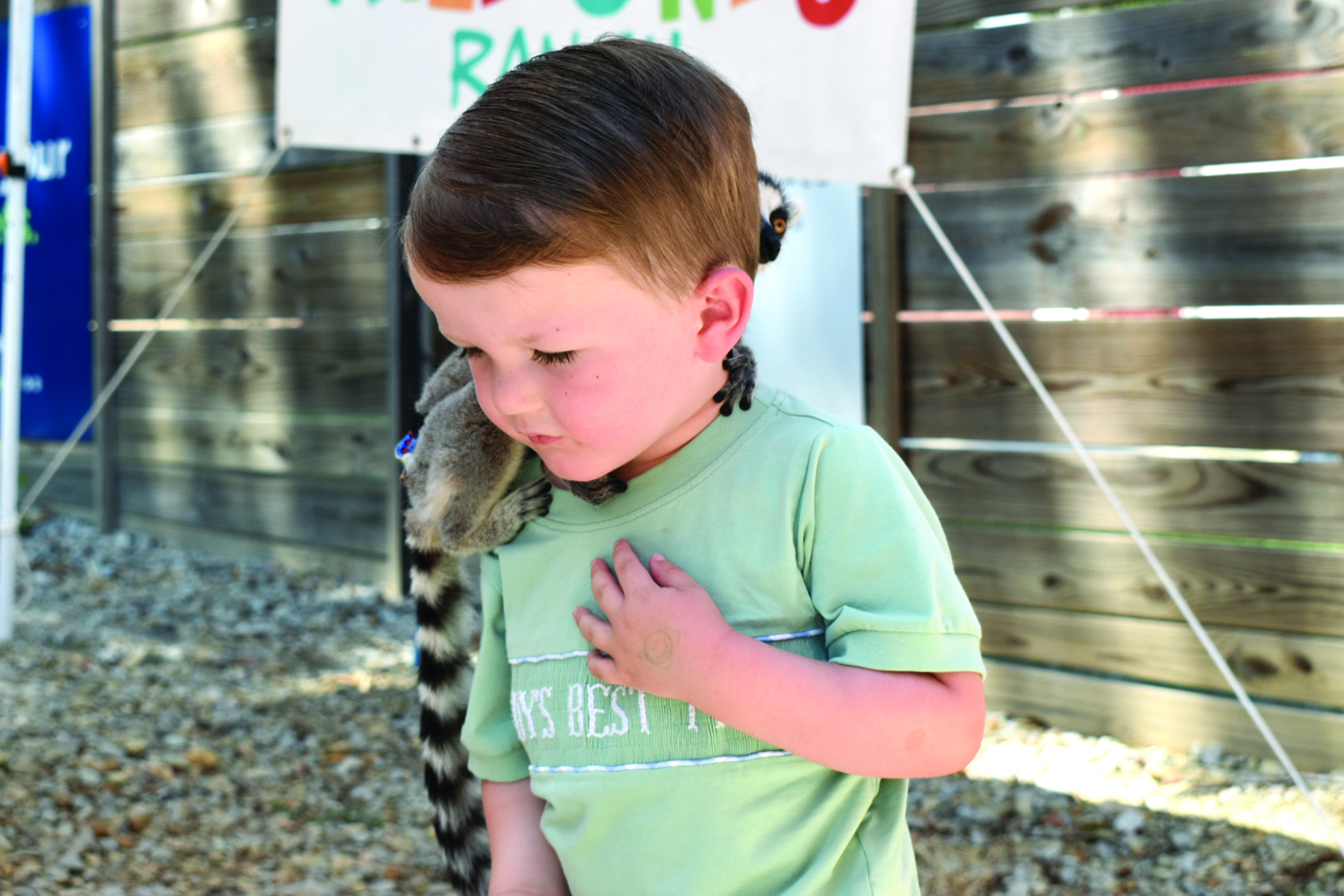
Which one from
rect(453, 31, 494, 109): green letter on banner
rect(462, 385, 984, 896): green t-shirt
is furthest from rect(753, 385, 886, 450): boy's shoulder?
rect(453, 31, 494, 109): green letter on banner

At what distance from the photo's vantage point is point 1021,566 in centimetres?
340

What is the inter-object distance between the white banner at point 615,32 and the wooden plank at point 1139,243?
53 cm

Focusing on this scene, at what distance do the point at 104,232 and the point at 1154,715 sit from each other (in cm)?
527

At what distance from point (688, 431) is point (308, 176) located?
428 centimetres

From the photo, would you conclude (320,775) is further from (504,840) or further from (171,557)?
(171,557)

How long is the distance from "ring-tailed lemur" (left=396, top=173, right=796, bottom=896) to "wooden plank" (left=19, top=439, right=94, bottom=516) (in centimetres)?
519

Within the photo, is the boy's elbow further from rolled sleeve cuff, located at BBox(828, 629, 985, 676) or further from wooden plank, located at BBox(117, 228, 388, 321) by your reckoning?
wooden plank, located at BBox(117, 228, 388, 321)

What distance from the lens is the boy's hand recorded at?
115 centimetres

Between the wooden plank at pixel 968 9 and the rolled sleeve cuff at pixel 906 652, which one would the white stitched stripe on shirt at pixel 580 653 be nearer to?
the rolled sleeve cuff at pixel 906 652

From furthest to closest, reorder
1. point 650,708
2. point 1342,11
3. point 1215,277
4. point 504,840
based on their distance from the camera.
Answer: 1. point 1215,277
2. point 1342,11
3. point 504,840
4. point 650,708

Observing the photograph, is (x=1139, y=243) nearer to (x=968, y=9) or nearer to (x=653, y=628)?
(x=968, y=9)

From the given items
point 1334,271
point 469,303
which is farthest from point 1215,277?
point 469,303

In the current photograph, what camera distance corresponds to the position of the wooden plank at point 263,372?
498 cm

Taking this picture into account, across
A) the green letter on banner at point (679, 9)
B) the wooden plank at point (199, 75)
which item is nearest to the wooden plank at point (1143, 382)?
the green letter on banner at point (679, 9)
